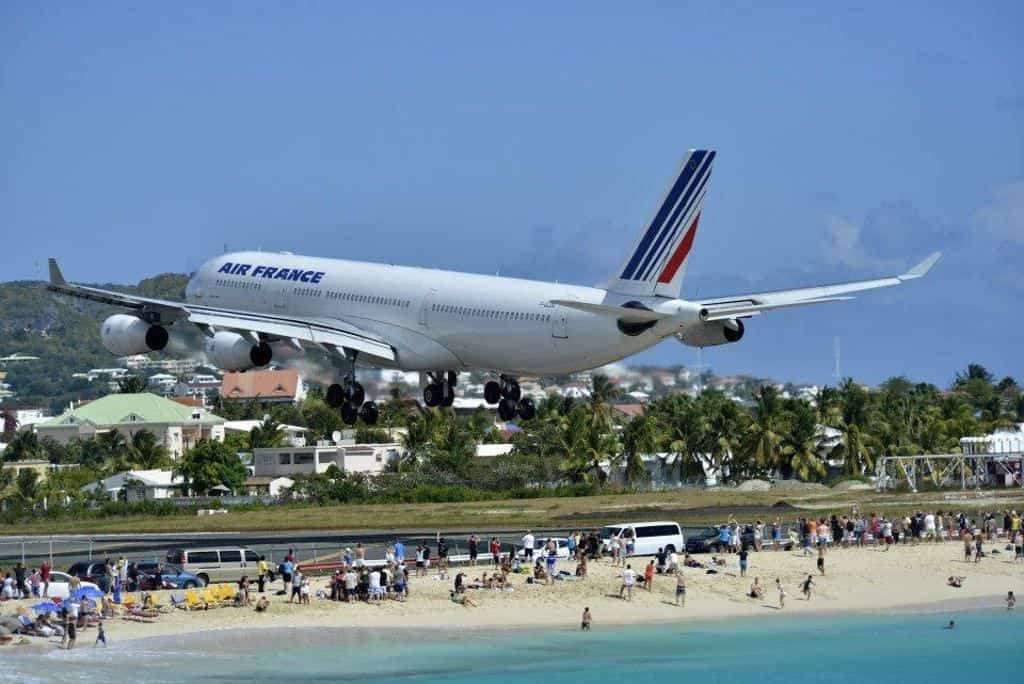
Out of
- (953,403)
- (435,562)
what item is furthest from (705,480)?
(435,562)

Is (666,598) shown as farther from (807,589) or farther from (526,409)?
(526,409)

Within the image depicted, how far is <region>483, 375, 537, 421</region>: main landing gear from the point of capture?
73000mm

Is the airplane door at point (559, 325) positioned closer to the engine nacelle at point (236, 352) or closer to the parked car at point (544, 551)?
the parked car at point (544, 551)

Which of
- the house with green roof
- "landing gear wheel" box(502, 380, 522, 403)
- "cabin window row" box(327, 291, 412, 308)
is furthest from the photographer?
the house with green roof

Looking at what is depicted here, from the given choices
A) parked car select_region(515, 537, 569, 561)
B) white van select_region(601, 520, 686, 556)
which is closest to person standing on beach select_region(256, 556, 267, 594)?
parked car select_region(515, 537, 569, 561)

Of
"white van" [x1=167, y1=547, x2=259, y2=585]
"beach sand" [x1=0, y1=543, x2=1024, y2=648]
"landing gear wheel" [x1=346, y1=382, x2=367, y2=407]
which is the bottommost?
"beach sand" [x1=0, y1=543, x2=1024, y2=648]

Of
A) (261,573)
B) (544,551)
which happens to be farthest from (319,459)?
(261,573)

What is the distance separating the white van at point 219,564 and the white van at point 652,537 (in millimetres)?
14226

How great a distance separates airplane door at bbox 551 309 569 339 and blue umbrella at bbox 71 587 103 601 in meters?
17.2

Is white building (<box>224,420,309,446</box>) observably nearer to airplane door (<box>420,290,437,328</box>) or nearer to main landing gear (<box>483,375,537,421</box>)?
main landing gear (<box>483,375,537,421</box>)

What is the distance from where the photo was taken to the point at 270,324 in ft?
238

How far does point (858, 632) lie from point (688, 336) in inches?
488

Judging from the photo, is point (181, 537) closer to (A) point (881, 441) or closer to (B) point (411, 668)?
(B) point (411, 668)

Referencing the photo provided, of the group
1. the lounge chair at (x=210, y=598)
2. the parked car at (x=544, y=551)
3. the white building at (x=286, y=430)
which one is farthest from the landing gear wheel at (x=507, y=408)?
the white building at (x=286, y=430)
